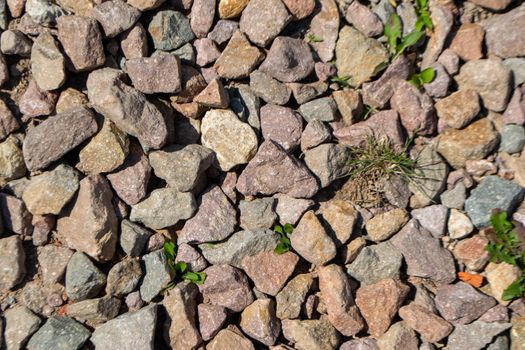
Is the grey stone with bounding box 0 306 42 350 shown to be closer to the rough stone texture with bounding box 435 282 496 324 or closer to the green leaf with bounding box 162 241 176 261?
the green leaf with bounding box 162 241 176 261

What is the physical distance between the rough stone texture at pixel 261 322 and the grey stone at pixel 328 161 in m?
0.78

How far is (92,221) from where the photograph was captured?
2.59m

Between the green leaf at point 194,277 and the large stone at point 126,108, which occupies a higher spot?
the large stone at point 126,108

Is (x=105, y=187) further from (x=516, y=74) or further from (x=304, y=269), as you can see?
→ (x=516, y=74)

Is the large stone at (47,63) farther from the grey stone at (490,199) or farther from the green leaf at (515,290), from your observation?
the green leaf at (515,290)

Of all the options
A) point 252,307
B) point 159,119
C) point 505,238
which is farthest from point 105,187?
point 505,238

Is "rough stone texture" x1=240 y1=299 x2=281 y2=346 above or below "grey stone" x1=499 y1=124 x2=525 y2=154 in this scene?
below

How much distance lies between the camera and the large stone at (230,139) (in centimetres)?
283

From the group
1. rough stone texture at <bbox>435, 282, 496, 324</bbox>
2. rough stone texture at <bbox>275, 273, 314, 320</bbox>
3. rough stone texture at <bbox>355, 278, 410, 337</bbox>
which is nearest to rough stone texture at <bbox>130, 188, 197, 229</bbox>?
rough stone texture at <bbox>275, 273, 314, 320</bbox>

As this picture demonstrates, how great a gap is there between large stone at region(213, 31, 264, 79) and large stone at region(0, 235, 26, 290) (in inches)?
59.3

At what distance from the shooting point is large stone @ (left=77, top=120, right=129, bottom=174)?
2.66 meters

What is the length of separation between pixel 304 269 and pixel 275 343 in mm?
460

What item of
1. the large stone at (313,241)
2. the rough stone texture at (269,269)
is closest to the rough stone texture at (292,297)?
the rough stone texture at (269,269)

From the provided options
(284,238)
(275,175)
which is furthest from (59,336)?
(275,175)
